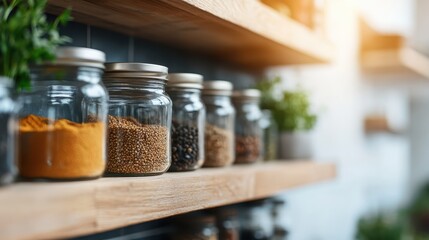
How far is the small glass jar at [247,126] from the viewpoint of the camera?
52.2 inches

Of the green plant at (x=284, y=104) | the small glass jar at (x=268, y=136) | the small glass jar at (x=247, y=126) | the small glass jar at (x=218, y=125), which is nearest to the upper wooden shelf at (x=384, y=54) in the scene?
the green plant at (x=284, y=104)

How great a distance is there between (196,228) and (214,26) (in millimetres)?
429

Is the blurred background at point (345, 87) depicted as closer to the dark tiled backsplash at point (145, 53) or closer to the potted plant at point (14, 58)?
the dark tiled backsplash at point (145, 53)

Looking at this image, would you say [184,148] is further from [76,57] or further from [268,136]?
[268,136]

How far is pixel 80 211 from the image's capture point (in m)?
0.66

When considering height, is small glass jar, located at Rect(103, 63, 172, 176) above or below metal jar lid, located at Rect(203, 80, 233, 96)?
below

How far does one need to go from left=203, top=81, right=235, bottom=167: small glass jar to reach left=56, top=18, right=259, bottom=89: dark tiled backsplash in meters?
0.14

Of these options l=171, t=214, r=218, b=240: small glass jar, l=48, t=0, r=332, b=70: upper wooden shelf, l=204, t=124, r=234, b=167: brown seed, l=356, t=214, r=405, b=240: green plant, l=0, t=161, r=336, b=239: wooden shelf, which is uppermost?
l=48, t=0, r=332, b=70: upper wooden shelf

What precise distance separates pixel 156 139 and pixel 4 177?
12.0 inches

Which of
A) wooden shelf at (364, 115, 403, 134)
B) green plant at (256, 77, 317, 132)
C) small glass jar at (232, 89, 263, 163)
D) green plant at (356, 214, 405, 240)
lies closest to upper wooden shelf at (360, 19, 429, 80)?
wooden shelf at (364, 115, 403, 134)

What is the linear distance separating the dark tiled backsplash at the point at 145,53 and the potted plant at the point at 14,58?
30 centimetres

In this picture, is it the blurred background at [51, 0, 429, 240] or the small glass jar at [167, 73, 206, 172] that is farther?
the blurred background at [51, 0, 429, 240]

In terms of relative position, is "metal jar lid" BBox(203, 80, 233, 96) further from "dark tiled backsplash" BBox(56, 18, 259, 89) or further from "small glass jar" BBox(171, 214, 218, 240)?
"small glass jar" BBox(171, 214, 218, 240)

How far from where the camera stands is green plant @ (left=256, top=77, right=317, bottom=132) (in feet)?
→ 5.20
